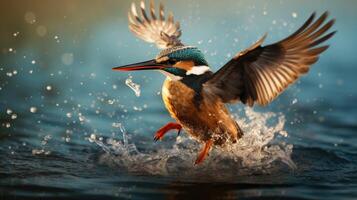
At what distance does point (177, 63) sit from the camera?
6.37 meters

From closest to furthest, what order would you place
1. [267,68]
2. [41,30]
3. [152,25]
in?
[267,68]
[152,25]
[41,30]

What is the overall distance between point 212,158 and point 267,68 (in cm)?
109

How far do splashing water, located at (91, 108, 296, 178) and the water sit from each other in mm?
12

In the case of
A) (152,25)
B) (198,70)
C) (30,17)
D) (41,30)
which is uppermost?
(30,17)

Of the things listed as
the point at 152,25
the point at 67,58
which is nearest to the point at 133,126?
the point at 152,25

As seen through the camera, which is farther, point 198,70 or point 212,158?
point 212,158

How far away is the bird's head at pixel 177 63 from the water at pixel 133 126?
17.0 inches

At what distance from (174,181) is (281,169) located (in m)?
1.12

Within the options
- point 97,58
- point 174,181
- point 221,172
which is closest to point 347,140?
point 221,172

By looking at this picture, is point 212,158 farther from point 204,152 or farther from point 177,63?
point 177,63

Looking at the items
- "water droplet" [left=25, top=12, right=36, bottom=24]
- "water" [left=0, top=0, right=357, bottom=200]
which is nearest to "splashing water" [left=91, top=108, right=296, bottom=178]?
"water" [left=0, top=0, right=357, bottom=200]

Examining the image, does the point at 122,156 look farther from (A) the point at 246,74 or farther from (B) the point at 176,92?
(A) the point at 246,74

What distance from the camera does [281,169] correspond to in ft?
21.2

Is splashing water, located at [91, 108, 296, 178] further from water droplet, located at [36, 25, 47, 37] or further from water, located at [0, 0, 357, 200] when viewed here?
water droplet, located at [36, 25, 47, 37]
